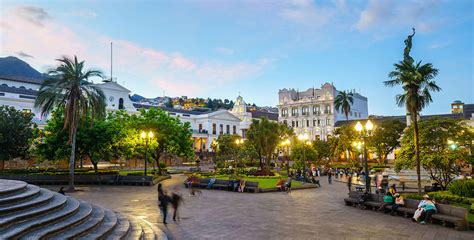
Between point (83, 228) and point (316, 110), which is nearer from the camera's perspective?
point (83, 228)

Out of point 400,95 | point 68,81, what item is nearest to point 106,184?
point 68,81

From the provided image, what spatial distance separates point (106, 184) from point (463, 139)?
28.2 meters

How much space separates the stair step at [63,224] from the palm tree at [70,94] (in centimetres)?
1526

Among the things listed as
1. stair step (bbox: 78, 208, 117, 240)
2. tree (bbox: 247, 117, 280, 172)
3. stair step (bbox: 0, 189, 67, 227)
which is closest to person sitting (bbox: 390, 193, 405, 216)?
stair step (bbox: 78, 208, 117, 240)

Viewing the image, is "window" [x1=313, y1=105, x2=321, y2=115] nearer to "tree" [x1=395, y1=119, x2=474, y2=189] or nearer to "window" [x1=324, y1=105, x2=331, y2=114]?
"window" [x1=324, y1=105, x2=331, y2=114]

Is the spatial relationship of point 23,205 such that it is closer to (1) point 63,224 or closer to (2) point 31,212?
(2) point 31,212

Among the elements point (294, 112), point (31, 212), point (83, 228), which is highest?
point (294, 112)

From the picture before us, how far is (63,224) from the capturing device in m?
9.94

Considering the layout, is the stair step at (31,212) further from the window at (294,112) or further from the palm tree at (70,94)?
the window at (294,112)

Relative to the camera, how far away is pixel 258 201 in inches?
814

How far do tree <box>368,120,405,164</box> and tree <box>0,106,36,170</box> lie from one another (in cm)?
5406

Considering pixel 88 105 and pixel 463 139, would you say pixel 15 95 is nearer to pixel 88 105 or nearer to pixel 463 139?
pixel 88 105

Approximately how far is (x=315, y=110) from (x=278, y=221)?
86091mm

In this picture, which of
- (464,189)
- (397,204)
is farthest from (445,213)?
(464,189)
